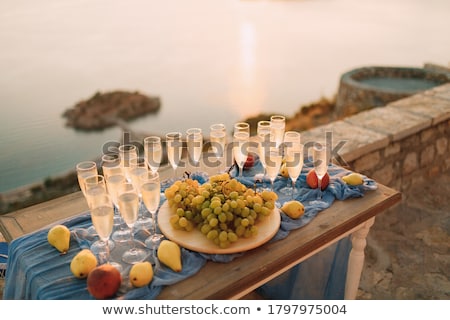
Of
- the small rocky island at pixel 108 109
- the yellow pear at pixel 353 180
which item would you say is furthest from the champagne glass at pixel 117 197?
the small rocky island at pixel 108 109

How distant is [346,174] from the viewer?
1671 mm

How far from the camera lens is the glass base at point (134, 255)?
1.18 m

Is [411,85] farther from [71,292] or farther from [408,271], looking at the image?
[71,292]

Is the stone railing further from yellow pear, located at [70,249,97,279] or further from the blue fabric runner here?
yellow pear, located at [70,249,97,279]

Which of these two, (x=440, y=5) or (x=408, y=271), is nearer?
(x=408, y=271)

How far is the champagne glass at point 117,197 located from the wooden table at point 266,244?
26 centimetres

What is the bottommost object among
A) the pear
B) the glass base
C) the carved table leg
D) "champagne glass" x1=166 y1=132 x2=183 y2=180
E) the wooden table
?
the carved table leg

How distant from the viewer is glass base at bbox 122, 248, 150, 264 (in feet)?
3.88

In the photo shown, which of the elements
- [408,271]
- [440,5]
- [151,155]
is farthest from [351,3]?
[151,155]

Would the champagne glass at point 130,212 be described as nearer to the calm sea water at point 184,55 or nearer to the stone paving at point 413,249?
the stone paving at point 413,249

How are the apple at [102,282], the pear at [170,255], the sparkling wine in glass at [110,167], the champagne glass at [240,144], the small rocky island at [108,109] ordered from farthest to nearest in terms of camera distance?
the small rocky island at [108,109] → the champagne glass at [240,144] → the sparkling wine in glass at [110,167] → the pear at [170,255] → the apple at [102,282]

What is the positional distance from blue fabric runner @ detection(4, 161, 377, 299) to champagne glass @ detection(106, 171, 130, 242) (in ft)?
0.17

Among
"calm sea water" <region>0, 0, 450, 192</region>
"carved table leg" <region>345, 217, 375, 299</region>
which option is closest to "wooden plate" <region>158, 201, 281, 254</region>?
"carved table leg" <region>345, 217, 375, 299</region>
